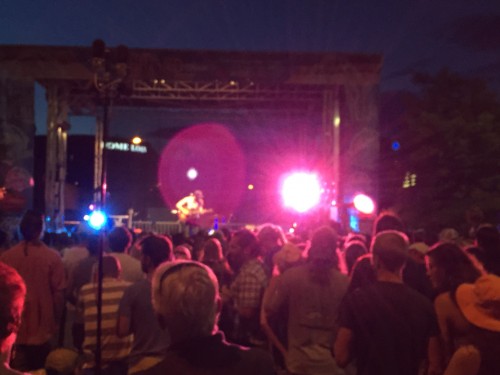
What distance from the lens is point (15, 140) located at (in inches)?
758

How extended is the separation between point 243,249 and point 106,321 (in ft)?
5.75

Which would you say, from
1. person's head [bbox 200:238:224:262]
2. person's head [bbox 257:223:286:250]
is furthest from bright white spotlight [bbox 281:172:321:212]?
person's head [bbox 200:238:224:262]

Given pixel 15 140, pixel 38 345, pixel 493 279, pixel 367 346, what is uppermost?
pixel 15 140

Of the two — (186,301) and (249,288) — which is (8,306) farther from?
(249,288)

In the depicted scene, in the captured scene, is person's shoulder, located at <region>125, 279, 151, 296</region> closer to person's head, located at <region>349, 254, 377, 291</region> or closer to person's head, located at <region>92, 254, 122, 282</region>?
person's head, located at <region>92, 254, 122, 282</region>

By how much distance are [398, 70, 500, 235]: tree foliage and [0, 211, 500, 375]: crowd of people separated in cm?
1766

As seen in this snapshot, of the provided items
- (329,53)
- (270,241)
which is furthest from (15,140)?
(270,241)

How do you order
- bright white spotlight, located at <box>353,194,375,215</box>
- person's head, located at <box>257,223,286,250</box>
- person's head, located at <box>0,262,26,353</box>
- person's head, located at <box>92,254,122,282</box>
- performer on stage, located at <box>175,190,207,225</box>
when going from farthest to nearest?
1. performer on stage, located at <box>175,190,207,225</box>
2. bright white spotlight, located at <box>353,194,375,215</box>
3. person's head, located at <box>257,223,286,250</box>
4. person's head, located at <box>92,254,122,282</box>
5. person's head, located at <box>0,262,26,353</box>

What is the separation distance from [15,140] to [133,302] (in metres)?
16.8

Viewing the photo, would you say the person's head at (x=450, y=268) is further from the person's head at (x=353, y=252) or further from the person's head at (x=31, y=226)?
the person's head at (x=31, y=226)

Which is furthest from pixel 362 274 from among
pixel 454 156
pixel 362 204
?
pixel 454 156

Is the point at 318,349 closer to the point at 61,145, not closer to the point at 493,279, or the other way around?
the point at 493,279

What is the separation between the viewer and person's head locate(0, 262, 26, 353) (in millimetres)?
1826

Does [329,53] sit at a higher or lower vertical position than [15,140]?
higher
